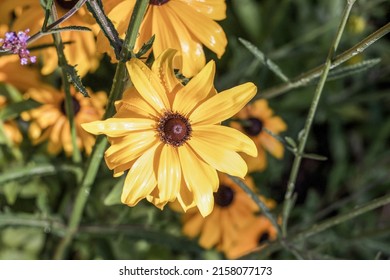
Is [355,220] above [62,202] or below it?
above

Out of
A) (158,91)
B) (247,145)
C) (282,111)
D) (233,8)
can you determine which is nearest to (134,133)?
(158,91)

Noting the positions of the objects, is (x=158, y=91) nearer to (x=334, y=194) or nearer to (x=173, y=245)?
(x=173, y=245)

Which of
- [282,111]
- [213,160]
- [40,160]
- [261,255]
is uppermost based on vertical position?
[282,111]

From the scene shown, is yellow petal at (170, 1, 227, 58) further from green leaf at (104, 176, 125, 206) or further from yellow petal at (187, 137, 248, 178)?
green leaf at (104, 176, 125, 206)

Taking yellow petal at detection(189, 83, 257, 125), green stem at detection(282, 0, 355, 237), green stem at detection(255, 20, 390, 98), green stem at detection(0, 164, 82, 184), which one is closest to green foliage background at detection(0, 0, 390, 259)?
green stem at detection(0, 164, 82, 184)

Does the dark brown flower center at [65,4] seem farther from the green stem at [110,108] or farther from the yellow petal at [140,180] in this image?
the yellow petal at [140,180]

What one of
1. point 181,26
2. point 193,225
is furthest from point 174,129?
point 193,225
